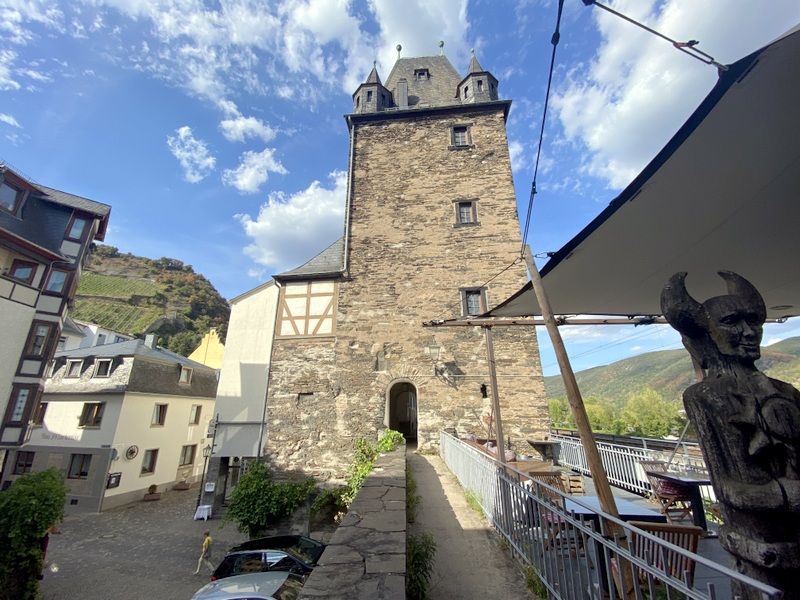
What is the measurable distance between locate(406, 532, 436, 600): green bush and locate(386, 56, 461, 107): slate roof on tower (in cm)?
1598

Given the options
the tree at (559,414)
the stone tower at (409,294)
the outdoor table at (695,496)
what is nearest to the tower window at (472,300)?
the stone tower at (409,294)

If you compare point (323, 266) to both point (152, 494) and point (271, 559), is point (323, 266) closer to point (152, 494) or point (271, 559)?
point (271, 559)

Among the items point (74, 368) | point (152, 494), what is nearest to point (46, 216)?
point (74, 368)

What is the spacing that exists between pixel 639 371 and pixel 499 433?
387 ft

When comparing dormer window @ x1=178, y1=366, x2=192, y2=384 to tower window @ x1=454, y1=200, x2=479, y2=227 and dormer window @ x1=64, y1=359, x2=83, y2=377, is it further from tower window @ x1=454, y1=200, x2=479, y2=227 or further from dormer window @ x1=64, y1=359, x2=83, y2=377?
tower window @ x1=454, y1=200, x2=479, y2=227

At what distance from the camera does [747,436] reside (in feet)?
5.97

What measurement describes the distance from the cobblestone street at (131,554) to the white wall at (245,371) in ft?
9.39

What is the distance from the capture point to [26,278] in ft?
41.3

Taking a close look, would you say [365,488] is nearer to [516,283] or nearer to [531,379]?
[531,379]

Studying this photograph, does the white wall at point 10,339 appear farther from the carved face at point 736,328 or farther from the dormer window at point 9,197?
the carved face at point 736,328

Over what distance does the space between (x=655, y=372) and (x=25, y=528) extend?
112418 millimetres

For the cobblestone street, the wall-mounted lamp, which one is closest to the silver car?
the cobblestone street

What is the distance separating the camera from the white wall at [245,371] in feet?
41.7

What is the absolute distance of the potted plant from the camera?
1788 centimetres
